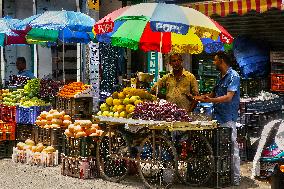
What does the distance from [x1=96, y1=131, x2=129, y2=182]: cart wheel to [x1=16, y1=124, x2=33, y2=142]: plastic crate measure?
2.66 m

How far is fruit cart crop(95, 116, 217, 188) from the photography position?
8445mm

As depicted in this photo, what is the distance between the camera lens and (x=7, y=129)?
1157 centimetres

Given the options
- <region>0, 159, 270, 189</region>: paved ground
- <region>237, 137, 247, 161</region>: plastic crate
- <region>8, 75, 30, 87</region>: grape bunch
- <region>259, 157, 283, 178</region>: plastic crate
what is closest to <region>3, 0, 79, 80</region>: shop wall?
<region>8, 75, 30, 87</region>: grape bunch

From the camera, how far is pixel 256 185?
901 cm

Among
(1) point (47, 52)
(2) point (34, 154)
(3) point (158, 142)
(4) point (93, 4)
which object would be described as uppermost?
(4) point (93, 4)

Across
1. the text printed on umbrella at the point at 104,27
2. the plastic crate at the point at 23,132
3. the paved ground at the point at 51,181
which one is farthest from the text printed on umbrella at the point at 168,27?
the plastic crate at the point at 23,132

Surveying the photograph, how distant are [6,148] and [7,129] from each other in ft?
1.42

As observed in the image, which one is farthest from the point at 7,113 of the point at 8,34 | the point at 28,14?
the point at 28,14

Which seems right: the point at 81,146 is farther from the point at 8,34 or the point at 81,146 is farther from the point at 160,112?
the point at 8,34

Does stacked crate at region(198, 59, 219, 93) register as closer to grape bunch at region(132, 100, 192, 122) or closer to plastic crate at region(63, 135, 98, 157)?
plastic crate at region(63, 135, 98, 157)

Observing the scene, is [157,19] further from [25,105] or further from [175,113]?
[25,105]

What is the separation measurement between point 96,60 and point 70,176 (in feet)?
19.4

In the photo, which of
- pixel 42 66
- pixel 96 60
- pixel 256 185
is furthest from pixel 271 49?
pixel 42 66

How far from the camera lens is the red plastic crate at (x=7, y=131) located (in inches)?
454
